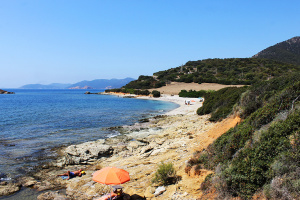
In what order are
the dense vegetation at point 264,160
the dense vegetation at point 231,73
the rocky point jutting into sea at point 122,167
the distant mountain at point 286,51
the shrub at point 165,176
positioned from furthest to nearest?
the distant mountain at point 286,51, the dense vegetation at point 231,73, the shrub at point 165,176, the rocky point jutting into sea at point 122,167, the dense vegetation at point 264,160

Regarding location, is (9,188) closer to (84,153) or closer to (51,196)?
(51,196)

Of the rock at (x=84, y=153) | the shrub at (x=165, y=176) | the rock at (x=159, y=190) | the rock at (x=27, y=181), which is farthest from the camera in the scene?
the rock at (x=84, y=153)

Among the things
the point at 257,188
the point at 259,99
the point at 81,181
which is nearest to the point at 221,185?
the point at 257,188

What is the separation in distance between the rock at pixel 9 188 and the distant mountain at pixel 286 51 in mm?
144812

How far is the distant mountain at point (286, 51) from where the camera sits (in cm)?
12556

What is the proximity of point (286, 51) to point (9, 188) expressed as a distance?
535 ft

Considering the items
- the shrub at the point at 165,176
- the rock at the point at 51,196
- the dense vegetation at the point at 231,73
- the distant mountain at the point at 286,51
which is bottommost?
the rock at the point at 51,196

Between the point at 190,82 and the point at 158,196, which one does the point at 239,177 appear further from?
the point at 190,82

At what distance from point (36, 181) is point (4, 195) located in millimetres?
1479

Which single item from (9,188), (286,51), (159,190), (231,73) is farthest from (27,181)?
(286,51)

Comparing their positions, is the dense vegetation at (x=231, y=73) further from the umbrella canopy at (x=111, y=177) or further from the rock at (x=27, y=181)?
the rock at (x=27, y=181)

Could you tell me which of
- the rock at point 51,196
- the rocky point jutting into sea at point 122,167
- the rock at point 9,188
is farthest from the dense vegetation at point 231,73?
the rock at point 9,188

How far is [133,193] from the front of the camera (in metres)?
8.37

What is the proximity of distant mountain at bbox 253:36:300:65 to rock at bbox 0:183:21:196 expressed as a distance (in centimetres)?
14481
